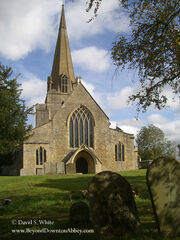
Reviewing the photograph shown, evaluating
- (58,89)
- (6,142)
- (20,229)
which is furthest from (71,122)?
(20,229)

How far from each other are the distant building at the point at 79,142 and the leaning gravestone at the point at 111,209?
20215 millimetres

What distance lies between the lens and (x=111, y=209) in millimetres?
4484

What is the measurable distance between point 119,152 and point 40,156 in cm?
989

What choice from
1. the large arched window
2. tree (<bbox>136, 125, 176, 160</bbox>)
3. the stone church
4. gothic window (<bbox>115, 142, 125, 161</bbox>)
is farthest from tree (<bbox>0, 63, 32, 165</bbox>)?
tree (<bbox>136, 125, 176, 160</bbox>)

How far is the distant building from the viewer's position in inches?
1027

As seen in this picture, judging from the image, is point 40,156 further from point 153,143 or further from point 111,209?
point 153,143

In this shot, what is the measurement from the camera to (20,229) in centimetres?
531

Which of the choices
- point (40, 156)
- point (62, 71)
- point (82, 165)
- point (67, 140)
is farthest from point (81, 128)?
point (62, 71)

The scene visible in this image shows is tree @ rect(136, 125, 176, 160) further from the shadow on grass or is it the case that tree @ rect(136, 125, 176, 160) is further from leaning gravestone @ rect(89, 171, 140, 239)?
leaning gravestone @ rect(89, 171, 140, 239)

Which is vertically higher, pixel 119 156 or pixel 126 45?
pixel 126 45

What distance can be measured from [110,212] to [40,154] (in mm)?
22749

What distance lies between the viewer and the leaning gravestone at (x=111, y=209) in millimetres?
4441

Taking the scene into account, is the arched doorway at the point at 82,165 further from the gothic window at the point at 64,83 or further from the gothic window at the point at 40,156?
the gothic window at the point at 64,83

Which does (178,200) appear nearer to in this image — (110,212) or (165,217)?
(165,217)
